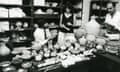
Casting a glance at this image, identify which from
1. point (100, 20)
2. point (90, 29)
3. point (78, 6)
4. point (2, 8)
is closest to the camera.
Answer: point (90, 29)

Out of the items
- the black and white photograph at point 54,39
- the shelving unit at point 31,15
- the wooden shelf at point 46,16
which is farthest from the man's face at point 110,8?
the wooden shelf at point 46,16

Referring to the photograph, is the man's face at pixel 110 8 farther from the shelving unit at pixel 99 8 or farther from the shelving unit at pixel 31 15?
the shelving unit at pixel 31 15

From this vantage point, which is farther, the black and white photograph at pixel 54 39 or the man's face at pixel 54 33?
the man's face at pixel 54 33

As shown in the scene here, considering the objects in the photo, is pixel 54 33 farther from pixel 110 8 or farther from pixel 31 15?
pixel 110 8

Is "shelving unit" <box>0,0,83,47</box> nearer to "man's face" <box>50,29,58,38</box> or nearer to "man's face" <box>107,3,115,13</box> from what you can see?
"man's face" <box>50,29,58,38</box>

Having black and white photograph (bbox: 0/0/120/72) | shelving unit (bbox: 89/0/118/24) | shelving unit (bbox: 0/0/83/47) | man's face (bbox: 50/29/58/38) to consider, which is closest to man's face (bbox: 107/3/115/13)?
shelving unit (bbox: 89/0/118/24)

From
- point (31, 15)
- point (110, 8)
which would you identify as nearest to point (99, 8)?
point (110, 8)

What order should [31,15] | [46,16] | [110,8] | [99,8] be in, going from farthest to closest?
[110,8], [99,8], [46,16], [31,15]

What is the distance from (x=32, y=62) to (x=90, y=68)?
2.79 feet

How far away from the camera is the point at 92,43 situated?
2.48 meters

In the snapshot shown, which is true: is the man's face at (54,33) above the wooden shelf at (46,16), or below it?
below

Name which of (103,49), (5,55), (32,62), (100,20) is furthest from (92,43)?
(100,20)

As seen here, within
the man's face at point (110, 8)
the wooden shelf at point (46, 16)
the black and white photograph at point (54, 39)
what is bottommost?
the black and white photograph at point (54, 39)

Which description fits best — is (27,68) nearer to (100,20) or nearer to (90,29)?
(90,29)
